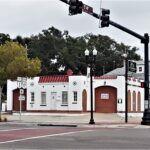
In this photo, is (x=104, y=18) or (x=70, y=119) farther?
(x=70, y=119)

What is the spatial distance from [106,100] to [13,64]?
1924 cm

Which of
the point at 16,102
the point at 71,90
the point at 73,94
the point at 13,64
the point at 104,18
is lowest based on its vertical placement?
the point at 16,102

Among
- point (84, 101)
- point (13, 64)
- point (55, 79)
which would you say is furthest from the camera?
point (55, 79)

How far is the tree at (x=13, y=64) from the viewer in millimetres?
43062

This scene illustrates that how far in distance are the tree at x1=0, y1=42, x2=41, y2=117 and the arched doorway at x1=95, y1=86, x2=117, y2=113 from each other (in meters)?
16.4

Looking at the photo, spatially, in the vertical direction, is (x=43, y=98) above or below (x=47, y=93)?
below

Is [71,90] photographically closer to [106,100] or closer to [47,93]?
[47,93]

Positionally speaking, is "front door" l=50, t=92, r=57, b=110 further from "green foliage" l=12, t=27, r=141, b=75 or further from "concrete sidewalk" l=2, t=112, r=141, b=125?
"green foliage" l=12, t=27, r=141, b=75

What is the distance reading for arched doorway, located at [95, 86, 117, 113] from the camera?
195ft

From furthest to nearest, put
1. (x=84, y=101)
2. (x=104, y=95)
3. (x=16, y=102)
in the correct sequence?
(x=16, y=102) < (x=104, y=95) < (x=84, y=101)

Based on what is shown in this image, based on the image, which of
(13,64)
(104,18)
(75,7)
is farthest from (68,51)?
(75,7)

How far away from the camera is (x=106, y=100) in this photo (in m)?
59.7

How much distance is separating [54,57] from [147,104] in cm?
7686

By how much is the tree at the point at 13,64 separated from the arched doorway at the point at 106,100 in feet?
53.6
